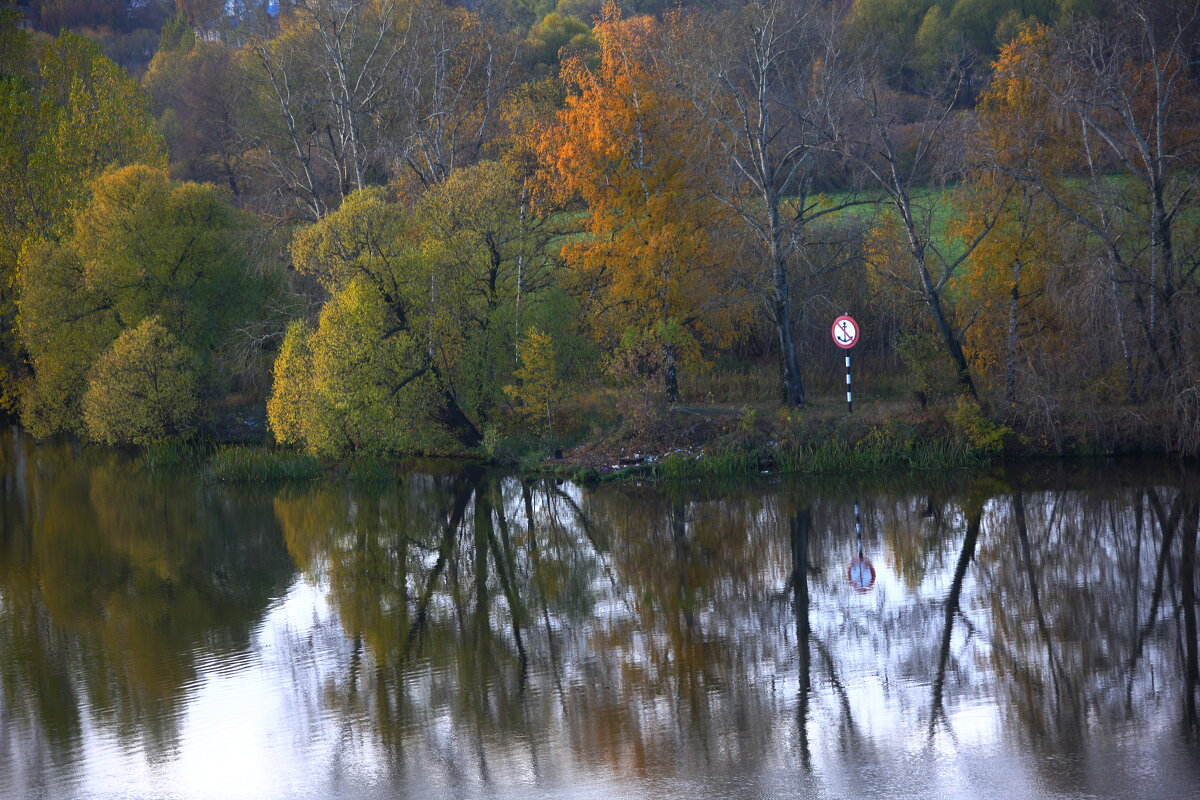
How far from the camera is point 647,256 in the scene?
25.7 meters

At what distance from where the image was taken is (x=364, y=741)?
941 centimetres

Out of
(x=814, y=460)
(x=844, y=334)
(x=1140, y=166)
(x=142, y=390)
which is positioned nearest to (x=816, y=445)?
(x=814, y=460)

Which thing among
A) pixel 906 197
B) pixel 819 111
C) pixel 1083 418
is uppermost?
pixel 819 111

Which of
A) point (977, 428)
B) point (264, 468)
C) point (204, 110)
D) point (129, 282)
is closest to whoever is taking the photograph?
point (977, 428)

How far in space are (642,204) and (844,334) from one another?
256 inches

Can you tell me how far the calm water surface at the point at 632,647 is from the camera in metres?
8.56

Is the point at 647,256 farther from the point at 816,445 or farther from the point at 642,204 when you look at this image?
the point at 816,445

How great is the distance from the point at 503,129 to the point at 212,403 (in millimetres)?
11928

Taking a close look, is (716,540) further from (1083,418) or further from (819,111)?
(819,111)

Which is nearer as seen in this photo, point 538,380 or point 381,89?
point 538,380

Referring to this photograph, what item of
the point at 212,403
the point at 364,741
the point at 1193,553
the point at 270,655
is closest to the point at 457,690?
the point at 364,741

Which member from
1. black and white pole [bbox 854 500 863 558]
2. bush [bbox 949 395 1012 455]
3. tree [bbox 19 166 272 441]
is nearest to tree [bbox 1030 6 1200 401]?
bush [bbox 949 395 1012 455]

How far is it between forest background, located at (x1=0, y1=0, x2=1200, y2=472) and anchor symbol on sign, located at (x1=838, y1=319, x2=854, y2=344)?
1283 millimetres

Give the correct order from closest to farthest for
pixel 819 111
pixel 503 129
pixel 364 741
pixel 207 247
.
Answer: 1. pixel 364 741
2. pixel 819 111
3. pixel 207 247
4. pixel 503 129
